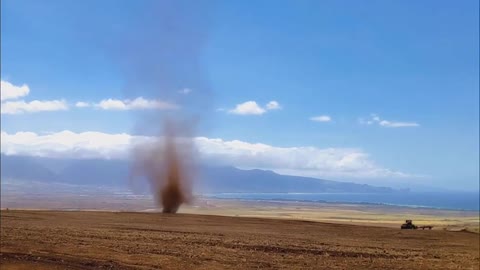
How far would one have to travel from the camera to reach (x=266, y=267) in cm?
2038

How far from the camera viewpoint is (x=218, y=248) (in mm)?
25031

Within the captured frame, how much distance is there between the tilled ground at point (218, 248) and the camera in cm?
2041

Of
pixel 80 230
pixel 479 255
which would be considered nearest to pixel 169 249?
pixel 80 230

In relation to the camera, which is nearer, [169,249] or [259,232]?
[169,249]

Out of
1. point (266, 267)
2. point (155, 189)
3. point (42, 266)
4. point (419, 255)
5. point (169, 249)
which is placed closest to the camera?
point (42, 266)

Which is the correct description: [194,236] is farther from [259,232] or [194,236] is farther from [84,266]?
[84,266]

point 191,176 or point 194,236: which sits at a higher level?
point 191,176

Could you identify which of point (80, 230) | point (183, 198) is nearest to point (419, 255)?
point (80, 230)

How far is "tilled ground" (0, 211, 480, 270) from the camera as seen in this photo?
20.4 meters

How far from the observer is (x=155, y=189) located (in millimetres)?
57969

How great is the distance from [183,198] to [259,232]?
24034 millimetres

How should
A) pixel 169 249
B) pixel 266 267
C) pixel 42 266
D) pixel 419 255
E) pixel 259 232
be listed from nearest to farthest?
pixel 42 266
pixel 266 267
pixel 169 249
pixel 419 255
pixel 259 232

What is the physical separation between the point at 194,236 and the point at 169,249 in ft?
20.5

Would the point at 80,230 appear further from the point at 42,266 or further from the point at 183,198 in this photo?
the point at 183,198
